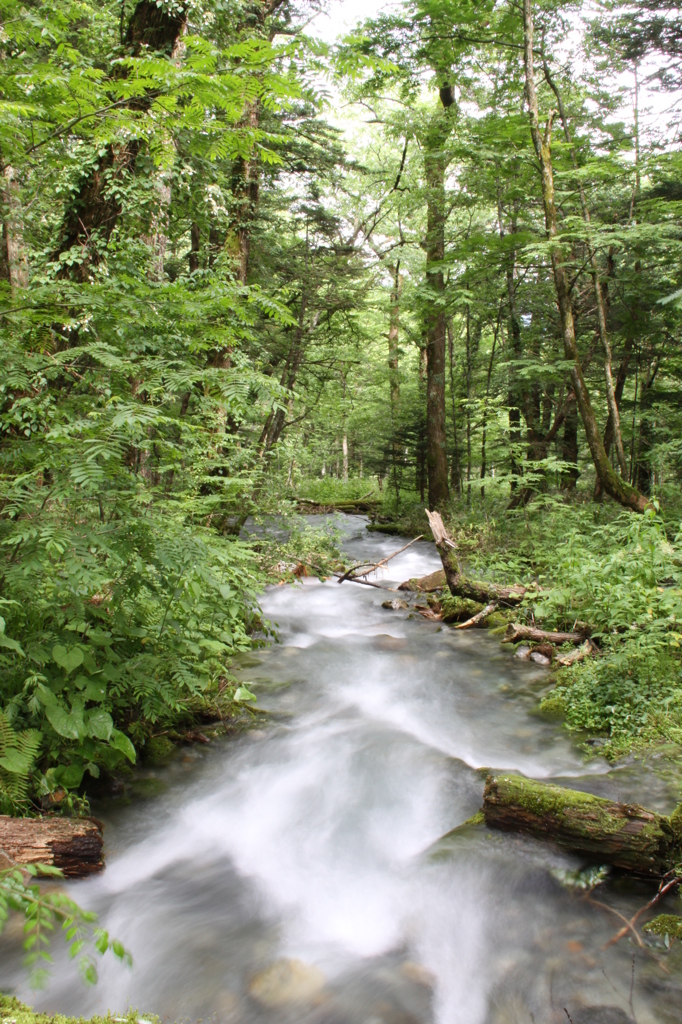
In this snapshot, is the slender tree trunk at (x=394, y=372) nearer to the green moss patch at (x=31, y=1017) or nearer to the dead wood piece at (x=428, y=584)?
the dead wood piece at (x=428, y=584)

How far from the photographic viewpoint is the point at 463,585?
28.3ft

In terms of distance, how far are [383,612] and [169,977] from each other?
6639 mm

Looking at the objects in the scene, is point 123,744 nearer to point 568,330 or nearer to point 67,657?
point 67,657

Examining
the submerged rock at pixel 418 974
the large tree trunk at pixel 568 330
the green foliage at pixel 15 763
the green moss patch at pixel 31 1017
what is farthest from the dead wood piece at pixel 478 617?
the green moss patch at pixel 31 1017

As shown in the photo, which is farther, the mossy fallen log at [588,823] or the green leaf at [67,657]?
the green leaf at [67,657]

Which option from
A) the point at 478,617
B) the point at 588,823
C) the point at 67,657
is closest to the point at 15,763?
the point at 67,657

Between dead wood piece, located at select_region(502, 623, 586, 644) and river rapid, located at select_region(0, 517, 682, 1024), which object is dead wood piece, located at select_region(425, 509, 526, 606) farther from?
river rapid, located at select_region(0, 517, 682, 1024)

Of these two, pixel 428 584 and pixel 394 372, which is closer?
pixel 428 584

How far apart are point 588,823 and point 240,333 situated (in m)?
3.76

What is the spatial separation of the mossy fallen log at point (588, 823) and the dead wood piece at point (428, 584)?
6289 millimetres

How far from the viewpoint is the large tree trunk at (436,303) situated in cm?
1277

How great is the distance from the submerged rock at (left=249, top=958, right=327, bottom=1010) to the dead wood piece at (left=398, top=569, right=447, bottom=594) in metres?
7.32

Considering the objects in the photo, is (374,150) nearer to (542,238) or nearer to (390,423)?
(390,423)

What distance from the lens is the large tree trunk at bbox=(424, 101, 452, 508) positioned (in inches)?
503
